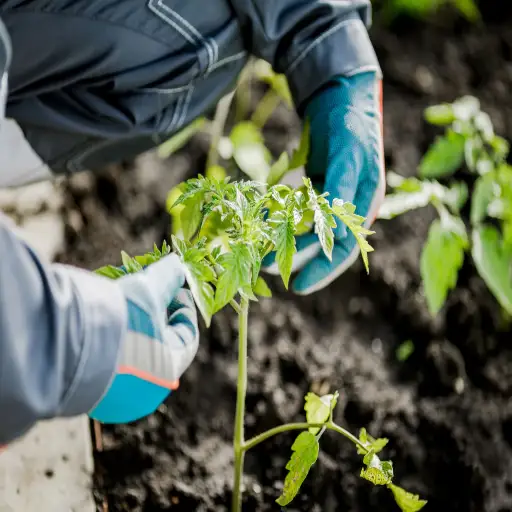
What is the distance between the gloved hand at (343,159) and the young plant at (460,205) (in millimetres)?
108

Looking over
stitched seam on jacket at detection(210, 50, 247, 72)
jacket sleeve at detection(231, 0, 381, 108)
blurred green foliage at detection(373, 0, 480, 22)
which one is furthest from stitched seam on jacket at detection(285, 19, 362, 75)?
blurred green foliage at detection(373, 0, 480, 22)

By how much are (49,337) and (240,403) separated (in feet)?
1.11

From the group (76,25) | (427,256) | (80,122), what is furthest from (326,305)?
(76,25)

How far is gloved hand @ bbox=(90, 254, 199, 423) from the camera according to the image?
0.73 meters

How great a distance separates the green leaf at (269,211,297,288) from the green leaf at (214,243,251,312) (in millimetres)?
37

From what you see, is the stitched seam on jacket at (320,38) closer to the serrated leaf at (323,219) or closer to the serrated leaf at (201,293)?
the serrated leaf at (323,219)

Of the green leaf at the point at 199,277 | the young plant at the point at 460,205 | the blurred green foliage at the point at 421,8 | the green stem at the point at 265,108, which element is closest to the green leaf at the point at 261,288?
the green leaf at the point at 199,277

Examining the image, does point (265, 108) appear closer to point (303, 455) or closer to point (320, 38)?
point (320, 38)

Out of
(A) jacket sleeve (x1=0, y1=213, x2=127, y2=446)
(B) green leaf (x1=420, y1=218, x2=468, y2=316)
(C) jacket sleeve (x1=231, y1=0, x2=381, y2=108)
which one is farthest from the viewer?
(B) green leaf (x1=420, y1=218, x2=468, y2=316)

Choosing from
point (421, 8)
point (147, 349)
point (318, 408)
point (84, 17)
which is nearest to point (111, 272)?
point (147, 349)

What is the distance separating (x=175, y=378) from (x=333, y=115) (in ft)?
1.79

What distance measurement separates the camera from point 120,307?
699 mm

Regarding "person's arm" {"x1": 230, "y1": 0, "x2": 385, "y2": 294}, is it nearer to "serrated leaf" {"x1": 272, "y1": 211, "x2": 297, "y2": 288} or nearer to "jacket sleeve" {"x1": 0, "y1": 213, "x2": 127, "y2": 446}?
"serrated leaf" {"x1": 272, "y1": 211, "x2": 297, "y2": 288}

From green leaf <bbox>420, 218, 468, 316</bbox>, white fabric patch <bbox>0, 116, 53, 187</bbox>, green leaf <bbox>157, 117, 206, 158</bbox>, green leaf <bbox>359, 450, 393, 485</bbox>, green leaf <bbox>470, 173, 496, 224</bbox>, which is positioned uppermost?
white fabric patch <bbox>0, 116, 53, 187</bbox>
